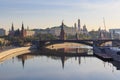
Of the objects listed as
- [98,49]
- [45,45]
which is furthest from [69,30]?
[98,49]

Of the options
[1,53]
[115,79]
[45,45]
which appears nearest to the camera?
[115,79]

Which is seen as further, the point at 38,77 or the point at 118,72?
the point at 118,72

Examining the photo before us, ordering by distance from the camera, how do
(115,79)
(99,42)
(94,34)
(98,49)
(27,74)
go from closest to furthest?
1. (115,79)
2. (27,74)
3. (98,49)
4. (99,42)
5. (94,34)

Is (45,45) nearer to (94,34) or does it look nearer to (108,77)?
(108,77)

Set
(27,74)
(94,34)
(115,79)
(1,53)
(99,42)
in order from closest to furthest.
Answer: (115,79), (27,74), (1,53), (99,42), (94,34)

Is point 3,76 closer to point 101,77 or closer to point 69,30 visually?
point 101,77

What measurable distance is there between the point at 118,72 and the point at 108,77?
3866mm

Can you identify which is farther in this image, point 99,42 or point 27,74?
point 99,42

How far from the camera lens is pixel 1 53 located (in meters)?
57.0

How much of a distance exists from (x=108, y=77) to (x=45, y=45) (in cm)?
6417

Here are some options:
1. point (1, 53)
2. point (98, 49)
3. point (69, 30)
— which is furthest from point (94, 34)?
point (1, 53)

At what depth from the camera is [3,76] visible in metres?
36.8

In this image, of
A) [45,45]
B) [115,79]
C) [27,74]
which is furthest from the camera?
[45,45]

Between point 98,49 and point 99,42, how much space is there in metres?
17.2
